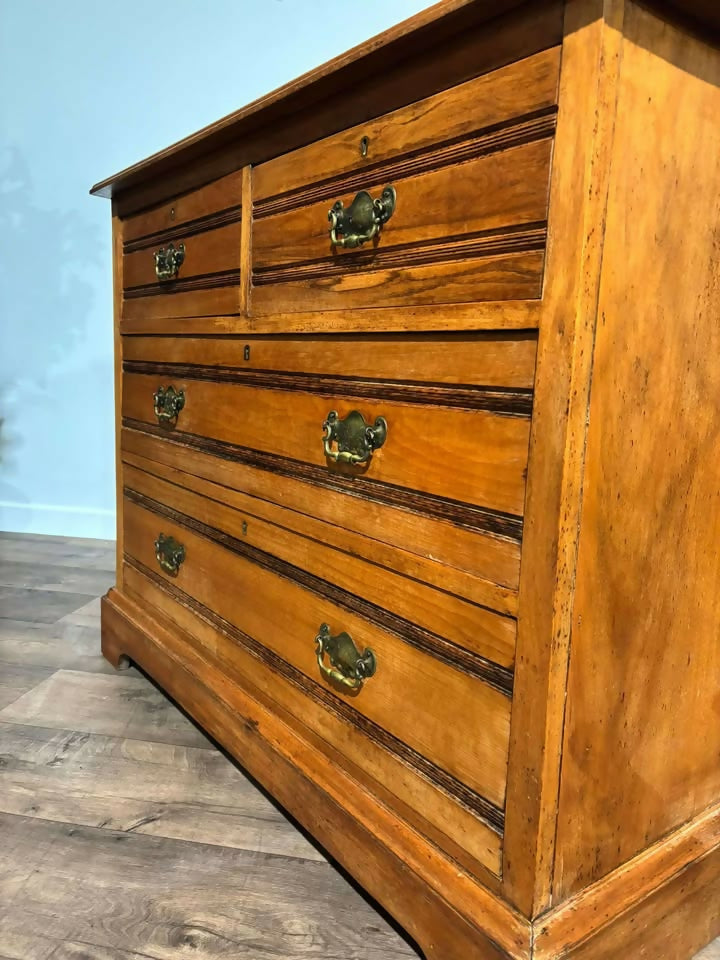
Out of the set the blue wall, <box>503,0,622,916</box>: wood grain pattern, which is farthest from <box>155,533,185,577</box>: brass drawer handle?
the blue wall

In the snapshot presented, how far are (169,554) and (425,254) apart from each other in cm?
82

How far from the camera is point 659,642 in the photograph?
75cm

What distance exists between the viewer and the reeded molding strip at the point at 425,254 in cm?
65

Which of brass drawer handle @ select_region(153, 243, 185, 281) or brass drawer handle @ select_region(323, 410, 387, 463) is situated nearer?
brass drawer handle @ select_region(323, 410, 387, 463)

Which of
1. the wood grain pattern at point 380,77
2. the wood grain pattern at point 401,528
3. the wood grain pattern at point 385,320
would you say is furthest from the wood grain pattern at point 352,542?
the wood grain pattern at point 380,77

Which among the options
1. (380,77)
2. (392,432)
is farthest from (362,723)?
(380,77)

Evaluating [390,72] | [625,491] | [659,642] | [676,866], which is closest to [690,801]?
[676,866]

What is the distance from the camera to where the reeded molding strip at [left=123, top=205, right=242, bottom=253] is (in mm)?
1099

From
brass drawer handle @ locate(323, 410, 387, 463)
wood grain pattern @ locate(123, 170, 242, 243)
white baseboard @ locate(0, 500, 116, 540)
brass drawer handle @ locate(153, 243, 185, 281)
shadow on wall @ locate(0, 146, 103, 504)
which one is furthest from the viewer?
white baseboard @ locate(0, 500, 116, 540)

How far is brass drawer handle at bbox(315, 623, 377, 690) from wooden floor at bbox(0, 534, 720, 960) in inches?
11.0

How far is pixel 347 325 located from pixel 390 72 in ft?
0.90

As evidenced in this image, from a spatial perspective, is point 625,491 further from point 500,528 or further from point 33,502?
point 33,502

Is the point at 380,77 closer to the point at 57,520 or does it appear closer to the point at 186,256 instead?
the point at 186,256

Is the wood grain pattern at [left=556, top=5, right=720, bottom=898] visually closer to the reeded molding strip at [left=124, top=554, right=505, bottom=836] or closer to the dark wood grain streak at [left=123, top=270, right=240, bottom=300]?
the reeded molding strip at [left=124, top=554, right=505, bottom=836]
